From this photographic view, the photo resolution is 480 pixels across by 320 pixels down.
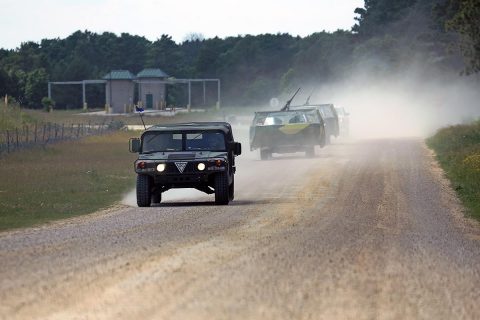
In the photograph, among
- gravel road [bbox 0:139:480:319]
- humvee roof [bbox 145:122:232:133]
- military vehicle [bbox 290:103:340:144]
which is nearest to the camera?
gravel road [bbox 0:139:480:319]

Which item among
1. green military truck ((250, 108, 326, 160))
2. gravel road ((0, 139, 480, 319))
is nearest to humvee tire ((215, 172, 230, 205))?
gravel road ((0, 139, 480, 319))

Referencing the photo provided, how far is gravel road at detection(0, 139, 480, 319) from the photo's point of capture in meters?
10.1

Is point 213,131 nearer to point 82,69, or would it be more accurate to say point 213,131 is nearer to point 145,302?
point 145,302

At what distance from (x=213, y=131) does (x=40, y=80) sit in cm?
12807

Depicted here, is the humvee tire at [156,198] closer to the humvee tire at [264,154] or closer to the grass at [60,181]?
the grass at [60,181]

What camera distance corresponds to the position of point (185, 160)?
23.0 meters

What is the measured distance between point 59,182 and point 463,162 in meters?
11.8

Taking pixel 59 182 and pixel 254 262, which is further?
pixel 59 182

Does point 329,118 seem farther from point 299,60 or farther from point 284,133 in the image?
point 299,60

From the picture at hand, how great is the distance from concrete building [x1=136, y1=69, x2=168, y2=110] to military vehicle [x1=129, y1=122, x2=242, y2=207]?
390 ft

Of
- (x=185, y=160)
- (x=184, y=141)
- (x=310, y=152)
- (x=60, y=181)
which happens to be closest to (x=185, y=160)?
(x=185, y=160)

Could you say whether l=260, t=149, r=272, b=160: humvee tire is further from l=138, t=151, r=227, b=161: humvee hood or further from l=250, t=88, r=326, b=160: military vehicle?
l=138, t=151, r=227, b=161: humvee hood

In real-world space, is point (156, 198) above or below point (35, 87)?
below

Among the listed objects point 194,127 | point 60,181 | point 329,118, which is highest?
point 194,127
